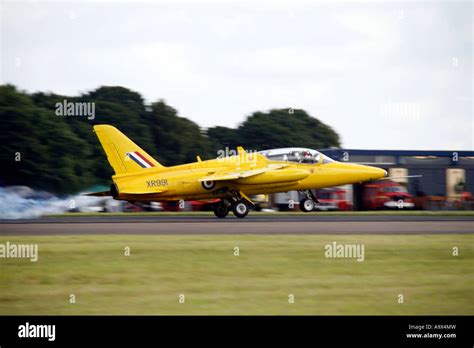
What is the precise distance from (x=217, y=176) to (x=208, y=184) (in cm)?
57

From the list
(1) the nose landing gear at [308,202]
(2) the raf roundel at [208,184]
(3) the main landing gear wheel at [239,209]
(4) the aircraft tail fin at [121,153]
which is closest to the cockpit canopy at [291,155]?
(1) the nose landing gear at [308,202]

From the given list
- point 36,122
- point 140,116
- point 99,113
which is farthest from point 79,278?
point 140,116

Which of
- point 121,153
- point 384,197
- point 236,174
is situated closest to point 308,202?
point 236,174

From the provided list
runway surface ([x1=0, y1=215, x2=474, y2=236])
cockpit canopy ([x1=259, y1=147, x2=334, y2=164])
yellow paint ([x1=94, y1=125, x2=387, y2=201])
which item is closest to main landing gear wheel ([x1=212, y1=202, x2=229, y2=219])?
yellow paint ([x1=94, y1=125, x2=387, y2=201])

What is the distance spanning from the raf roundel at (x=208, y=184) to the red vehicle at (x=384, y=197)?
21.2 metres

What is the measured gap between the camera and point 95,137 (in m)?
61.9

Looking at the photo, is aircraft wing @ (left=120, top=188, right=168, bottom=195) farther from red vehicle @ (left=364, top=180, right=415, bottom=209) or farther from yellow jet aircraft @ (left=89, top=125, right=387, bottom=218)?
red vehicle @ (left=364, top=180, right=415, bottom=209)

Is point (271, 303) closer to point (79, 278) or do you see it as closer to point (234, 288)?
point (234, 288)

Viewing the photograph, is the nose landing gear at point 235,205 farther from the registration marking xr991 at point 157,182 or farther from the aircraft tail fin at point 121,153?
the aircraft tail fin at point 121,153

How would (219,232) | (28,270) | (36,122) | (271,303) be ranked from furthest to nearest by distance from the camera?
(36,122)
(219,232)
(28,270)
(271,303)

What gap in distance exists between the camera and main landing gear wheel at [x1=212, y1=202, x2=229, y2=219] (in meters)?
34.7

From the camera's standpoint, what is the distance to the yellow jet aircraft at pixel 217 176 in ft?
107

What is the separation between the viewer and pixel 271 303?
45.4 ft

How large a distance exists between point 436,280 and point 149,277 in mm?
6338
